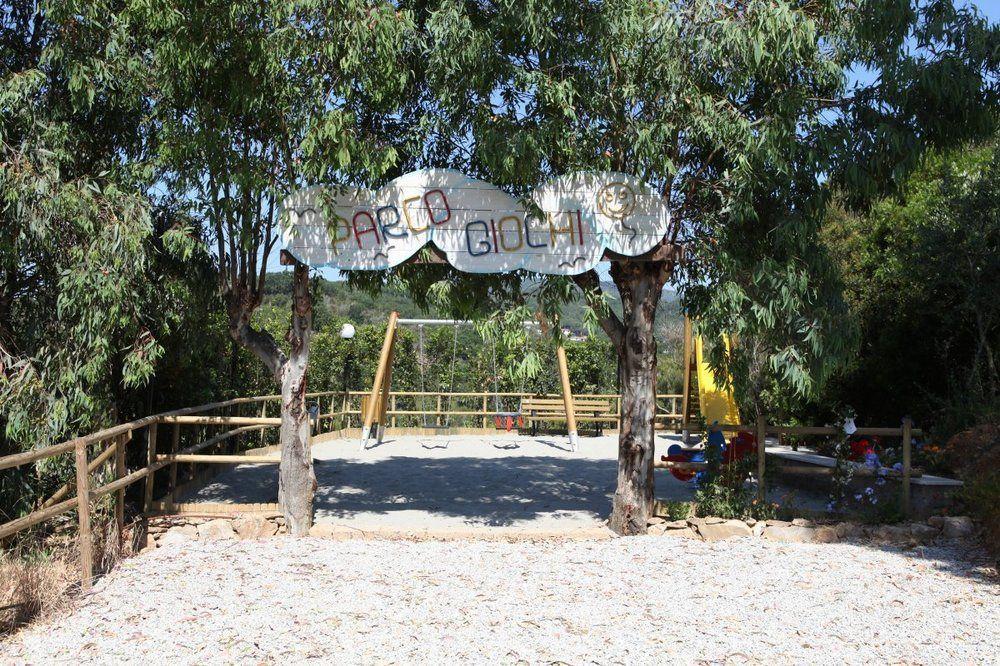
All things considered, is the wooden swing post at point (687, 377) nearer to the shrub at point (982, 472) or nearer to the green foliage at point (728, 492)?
the shrub at point (982, 472)

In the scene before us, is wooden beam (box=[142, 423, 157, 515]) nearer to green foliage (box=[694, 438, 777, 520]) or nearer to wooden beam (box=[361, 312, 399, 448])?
green foliage (box=[694, 438, 777, 520])

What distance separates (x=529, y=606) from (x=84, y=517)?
2.97 meters

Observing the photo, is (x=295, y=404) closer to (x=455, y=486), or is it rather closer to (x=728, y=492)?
(x=455, y=486)

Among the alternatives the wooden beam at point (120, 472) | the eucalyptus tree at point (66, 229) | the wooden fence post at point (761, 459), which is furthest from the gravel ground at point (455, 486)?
the eucalyptus tree at point (66, 229)

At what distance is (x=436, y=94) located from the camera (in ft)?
22.7

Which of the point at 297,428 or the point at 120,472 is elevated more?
the point at 297,428

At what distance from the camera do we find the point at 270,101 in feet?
23.1

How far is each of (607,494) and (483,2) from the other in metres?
5.33

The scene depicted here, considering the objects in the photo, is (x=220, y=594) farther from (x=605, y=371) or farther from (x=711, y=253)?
(x=605, y=371)

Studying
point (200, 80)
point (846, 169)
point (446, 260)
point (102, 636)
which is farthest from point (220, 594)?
point (846, 169)

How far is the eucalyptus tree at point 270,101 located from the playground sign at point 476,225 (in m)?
0.30

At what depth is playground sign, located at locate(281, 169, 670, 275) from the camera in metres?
7.27

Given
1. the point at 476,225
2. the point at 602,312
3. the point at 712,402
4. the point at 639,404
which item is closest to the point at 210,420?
the point at 476,225

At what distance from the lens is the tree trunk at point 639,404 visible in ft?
24.8
